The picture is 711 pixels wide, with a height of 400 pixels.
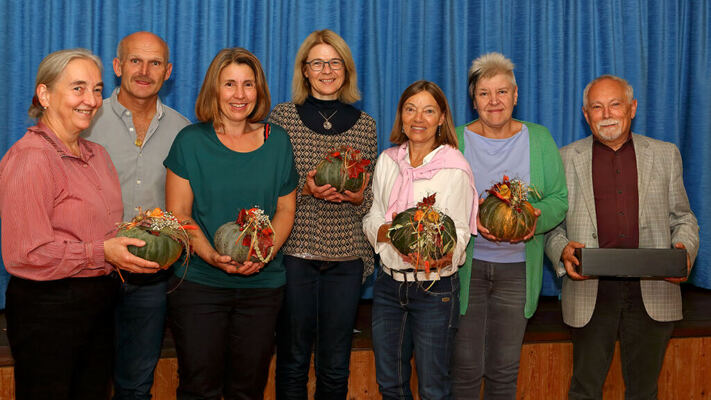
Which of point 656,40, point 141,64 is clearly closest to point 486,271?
point 141,64

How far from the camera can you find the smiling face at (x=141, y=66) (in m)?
2.77

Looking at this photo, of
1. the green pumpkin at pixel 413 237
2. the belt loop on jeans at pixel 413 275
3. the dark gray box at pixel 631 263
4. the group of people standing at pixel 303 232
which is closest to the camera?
the group of people standing at pixel 303 232

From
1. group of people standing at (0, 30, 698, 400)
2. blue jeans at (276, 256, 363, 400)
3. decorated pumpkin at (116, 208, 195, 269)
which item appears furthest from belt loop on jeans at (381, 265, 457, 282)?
decorated pumpkin at (116, 208, 195, 269)

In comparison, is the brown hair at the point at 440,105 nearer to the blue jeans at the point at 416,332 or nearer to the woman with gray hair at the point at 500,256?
the woman with gray hair at the point at 500,256

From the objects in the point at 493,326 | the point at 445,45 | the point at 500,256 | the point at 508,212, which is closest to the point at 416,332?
the point at 493,326

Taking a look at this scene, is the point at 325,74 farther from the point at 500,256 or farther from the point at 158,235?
the point at 500,256

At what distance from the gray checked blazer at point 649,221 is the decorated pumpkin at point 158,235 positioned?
6.37ft

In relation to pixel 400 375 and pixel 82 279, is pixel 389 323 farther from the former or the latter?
pixel 82 279

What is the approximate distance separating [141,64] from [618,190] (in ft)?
8.49

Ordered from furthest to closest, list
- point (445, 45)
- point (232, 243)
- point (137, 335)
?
point (445, 45) < point (137, 335) < point (232, 243)

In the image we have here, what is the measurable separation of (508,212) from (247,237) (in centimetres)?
121

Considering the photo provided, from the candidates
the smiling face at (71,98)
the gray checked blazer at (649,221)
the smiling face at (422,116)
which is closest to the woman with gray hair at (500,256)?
the gray checked blazer at (649,221)

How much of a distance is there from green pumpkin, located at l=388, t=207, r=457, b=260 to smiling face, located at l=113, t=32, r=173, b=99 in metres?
1.47

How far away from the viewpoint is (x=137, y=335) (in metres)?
2.61
